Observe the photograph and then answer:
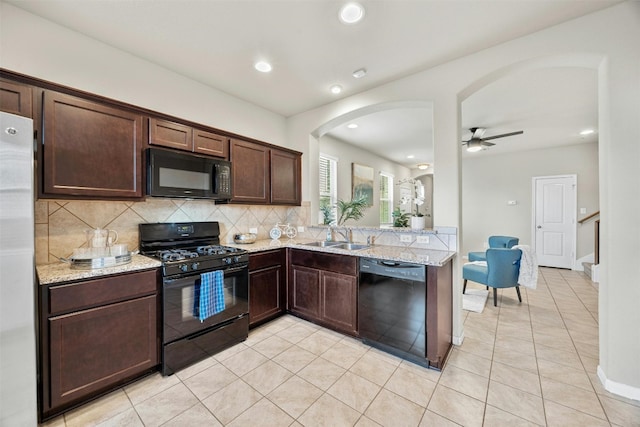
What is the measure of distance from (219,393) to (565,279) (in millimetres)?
6124

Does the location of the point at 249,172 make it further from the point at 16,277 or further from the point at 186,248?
the point at 16,277

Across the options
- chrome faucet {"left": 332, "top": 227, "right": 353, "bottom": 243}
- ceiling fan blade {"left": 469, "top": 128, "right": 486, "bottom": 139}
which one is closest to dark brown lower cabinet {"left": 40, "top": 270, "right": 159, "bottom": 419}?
chrome faucet {"left": 332, "top": 227, "right": 353, "bottom": 243}

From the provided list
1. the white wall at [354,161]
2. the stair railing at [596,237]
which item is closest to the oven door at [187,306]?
the white wall at [354,161]

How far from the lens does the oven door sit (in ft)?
6.59

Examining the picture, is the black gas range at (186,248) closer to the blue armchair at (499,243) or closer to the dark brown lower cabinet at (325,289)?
the dark brown lower cabinet at (325,289)

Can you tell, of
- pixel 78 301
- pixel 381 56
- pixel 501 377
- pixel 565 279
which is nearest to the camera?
pixel 78 301

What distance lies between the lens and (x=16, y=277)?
1326mm

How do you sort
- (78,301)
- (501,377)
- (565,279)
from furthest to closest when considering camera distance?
(565,279), (501,377), (78,301)

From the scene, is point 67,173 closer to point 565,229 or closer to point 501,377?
point 501,377

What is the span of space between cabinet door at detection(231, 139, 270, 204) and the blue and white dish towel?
0.99 meters

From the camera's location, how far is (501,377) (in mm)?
1981

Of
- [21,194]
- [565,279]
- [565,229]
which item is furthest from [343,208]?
[565,229]

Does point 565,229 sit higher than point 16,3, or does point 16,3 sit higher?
point 16,3

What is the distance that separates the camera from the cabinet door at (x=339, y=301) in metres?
2.51
